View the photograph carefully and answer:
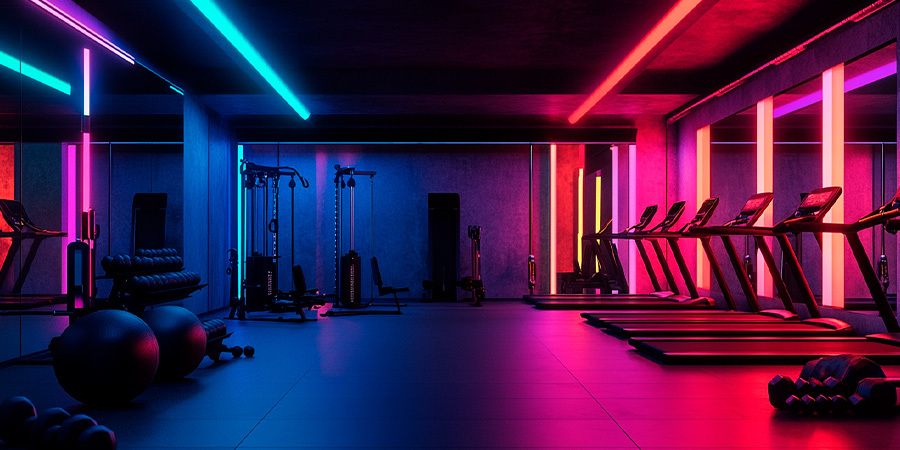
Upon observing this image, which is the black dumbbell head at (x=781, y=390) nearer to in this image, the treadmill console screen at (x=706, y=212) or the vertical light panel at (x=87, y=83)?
the treadmill console screen at (x=706, y=212)

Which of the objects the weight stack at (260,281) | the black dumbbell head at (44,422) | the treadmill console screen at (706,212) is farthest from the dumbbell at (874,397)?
the weight stack at (260,281)

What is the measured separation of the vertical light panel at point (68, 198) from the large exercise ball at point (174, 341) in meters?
2.08

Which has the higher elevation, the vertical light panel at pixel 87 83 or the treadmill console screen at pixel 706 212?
the vertical light panel at pixel 87 83

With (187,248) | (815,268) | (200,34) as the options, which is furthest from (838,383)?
(815,268)

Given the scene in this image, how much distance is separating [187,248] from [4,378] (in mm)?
4099

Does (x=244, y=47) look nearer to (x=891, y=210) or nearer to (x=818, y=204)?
(x=818, y=204)

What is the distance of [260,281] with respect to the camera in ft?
29.0

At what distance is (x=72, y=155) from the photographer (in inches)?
235

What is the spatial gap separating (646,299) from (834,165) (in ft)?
11.9

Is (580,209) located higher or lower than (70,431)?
higher

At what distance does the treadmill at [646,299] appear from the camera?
8.94 m

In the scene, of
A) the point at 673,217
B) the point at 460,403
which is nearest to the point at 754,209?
the point at 673,217

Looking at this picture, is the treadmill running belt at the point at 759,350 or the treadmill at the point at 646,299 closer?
the treadmill running belt at the point at 759,350

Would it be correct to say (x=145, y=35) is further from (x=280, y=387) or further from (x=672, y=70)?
(x=672, y=70)
